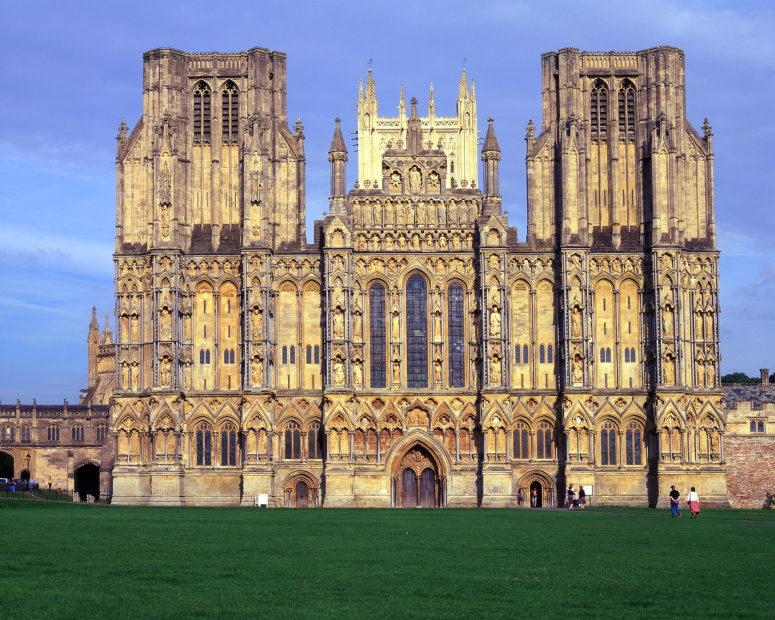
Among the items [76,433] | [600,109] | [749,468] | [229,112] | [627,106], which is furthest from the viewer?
[76,433]

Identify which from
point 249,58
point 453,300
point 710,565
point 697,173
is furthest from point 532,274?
point 710,565

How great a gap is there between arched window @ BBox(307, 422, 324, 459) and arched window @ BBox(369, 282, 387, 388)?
4432 mm

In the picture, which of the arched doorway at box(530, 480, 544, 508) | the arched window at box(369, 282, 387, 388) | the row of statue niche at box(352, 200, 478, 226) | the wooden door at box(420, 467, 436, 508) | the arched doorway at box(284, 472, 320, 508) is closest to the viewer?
the arched doorway at box(284, 472, 320, 508)

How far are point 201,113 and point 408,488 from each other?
27607 mm

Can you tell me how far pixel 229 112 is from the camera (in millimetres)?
88938

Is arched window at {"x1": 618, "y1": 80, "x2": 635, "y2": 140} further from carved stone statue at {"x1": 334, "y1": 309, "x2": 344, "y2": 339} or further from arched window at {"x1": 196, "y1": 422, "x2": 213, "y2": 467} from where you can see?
arched window at {"x1": 196, "y1": 422, "x2": 213, "y2": 467}

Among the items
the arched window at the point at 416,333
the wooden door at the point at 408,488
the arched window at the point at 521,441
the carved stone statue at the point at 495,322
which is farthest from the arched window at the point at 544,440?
the wooden door at the point at 408,488

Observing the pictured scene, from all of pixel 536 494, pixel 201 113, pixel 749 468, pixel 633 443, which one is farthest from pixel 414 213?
pixel 749 468

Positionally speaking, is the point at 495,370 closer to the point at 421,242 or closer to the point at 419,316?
the point at 419,316

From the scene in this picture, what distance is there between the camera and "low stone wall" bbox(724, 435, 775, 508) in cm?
8931

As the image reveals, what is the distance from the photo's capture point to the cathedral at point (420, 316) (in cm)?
8375

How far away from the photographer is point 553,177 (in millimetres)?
87562

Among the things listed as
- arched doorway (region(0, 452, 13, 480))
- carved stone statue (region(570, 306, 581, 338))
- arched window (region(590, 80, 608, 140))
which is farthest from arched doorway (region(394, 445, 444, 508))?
arched doorway (region(0, 452, 13, 480))

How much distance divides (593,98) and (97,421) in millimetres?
70556
